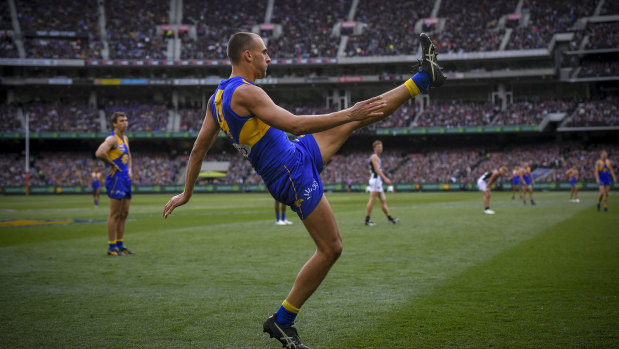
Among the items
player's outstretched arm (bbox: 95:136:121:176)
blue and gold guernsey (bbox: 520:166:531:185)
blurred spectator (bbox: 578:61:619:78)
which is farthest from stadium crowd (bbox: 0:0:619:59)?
player's outstretched arm (bbox: 95:136:121:176)

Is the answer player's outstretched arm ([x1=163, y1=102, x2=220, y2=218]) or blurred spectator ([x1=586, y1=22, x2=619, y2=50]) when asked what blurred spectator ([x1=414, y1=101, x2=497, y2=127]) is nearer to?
blurred spectator ([x1=586, y1=22, x2=619, y2=50])

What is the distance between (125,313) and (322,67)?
6186 centimetres

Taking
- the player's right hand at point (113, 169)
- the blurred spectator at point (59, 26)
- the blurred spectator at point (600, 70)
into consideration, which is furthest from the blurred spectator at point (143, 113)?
the player's right hand at point (113, 169)

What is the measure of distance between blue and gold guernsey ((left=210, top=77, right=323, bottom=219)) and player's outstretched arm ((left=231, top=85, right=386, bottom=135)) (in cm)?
21

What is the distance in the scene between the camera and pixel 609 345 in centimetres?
454

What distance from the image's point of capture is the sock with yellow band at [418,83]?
15.3ft

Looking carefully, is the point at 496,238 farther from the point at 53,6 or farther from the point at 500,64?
the point at 53,6

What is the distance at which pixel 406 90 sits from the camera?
15.1 feet

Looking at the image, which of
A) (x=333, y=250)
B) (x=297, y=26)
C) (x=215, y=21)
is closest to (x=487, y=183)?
(x=333, y=250)

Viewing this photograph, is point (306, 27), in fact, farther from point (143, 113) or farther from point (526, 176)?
point (526, 176)

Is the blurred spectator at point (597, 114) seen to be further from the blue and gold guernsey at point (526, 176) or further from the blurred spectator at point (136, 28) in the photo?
the blurred spectator at point (136, 28)

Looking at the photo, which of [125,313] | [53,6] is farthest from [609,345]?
[53,6]

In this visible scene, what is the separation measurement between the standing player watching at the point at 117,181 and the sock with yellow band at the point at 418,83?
7.58m

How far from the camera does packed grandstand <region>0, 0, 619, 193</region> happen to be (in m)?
58.8
